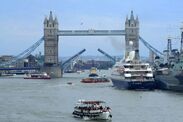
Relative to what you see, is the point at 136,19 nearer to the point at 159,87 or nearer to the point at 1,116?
the point at 159,87

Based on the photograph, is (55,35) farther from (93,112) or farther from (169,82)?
(93,112)

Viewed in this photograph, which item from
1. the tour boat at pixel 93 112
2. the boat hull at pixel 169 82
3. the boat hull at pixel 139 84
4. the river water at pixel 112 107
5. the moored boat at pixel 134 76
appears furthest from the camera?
the moored boat at pixel 134 76

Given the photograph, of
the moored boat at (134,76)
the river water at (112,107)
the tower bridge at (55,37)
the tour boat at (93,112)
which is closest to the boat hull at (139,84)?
the moored boat at (134,76)

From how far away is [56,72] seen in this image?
136 metres

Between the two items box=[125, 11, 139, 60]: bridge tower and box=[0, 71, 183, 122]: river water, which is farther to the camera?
box=[125, 11, 139, 60]: bridge tower

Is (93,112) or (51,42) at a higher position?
(51,42)

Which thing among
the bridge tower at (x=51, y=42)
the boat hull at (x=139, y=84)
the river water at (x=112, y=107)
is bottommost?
the river water at (x=112, y=107)

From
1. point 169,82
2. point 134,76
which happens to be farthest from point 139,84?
point 169,82

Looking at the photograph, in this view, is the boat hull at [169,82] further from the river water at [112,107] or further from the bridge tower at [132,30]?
the bridge tower at [132,30]

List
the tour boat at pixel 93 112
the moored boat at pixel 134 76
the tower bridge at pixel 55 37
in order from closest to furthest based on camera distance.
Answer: the tour boat at pixel 93 112, the moored boat at pixel 134 76, the tower bridge at pixel 55 37

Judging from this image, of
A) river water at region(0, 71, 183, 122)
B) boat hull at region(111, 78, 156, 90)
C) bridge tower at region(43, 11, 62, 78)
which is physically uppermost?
bridge tower at region(43, 11, 62, 78)

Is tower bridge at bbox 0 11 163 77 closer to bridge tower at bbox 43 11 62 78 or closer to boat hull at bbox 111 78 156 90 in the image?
bridge tower at bbox 43 11 62 78

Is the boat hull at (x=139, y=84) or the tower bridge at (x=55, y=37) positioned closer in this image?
the boat hull at (x=139, y=84)

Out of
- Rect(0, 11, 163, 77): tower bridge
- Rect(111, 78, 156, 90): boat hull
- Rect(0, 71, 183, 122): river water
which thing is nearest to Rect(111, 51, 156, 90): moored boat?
Rect(111, 78, 156, 90): boat hull
